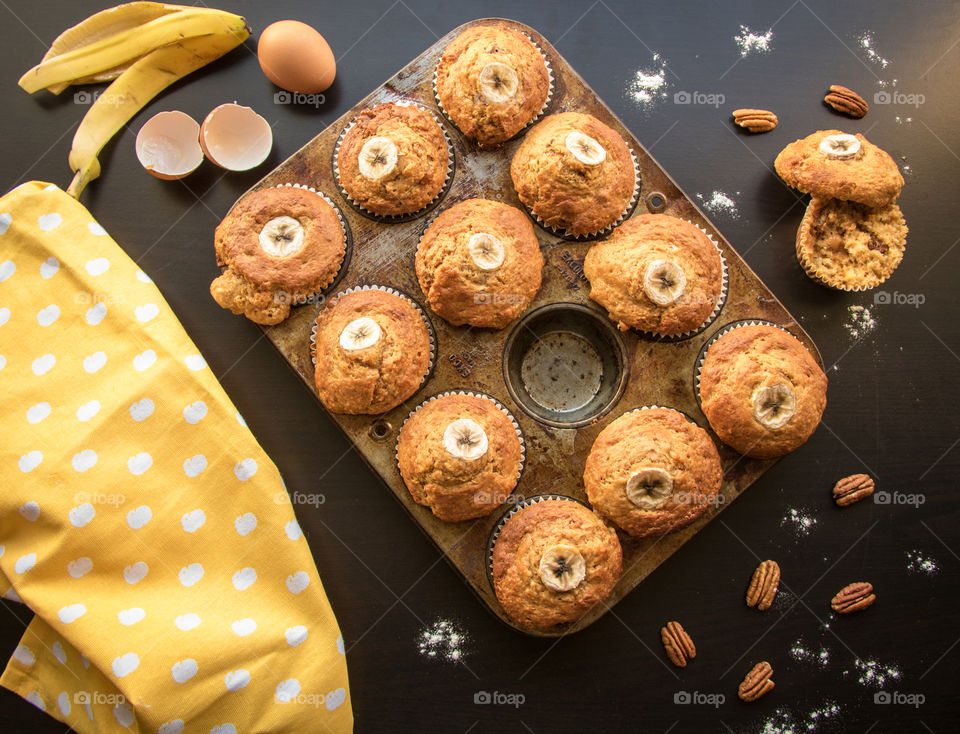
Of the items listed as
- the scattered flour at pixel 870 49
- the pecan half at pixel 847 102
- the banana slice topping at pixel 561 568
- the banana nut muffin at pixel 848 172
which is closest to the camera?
the banana slice topping at pixel 561 568

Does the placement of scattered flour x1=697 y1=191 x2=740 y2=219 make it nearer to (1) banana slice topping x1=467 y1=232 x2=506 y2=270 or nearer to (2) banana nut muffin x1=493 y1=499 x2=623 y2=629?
(1) banana slice topping x1=467 y1=232 x2=506 y2=270

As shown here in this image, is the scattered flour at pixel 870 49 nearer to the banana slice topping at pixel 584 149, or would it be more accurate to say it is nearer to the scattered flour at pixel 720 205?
the scattered flour at pixel 720 205

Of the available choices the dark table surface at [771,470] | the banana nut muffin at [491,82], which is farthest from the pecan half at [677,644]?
the banana nut muffin at [491,82]

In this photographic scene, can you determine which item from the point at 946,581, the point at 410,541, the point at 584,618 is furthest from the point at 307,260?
the point at 946,581

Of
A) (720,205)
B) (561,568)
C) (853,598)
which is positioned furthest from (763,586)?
(720,205)

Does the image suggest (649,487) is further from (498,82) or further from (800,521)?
(498,82)

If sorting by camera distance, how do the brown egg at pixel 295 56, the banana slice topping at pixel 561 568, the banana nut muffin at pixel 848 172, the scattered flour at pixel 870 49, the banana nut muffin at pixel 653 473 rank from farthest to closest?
the scattered flour at pixel 870 49, the brown egg at pixel 295 56, the banana nut muffin at pixel 848 172, the banana nut muffin at pixel 653 473, the banana slice topping at pixel 561 568
